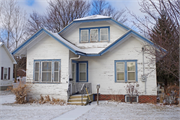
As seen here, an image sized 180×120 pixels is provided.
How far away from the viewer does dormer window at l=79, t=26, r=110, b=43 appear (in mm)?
15377

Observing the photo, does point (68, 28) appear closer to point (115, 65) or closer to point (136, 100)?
point (115, 65)

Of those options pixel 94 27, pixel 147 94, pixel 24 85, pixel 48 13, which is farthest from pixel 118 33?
pixel 48 13

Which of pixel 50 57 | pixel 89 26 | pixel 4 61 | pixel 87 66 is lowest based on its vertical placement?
pixel 87 66

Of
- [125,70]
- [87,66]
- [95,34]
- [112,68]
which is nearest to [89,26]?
[95,34]

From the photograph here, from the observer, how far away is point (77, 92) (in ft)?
46.6

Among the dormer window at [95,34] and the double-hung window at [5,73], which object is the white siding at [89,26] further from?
the double-hung window at [5,73]

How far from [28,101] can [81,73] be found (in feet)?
14.2

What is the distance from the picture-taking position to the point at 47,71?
44.6 feet

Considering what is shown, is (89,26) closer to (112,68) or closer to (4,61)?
(112,68)

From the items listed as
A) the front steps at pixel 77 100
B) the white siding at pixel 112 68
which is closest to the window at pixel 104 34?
the white siding at pixel 112 68

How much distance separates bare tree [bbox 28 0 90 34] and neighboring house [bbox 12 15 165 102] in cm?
1745

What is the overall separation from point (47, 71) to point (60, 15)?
19982 mm

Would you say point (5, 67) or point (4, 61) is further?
point (5, 67)

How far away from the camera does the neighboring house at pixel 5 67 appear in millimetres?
24219
